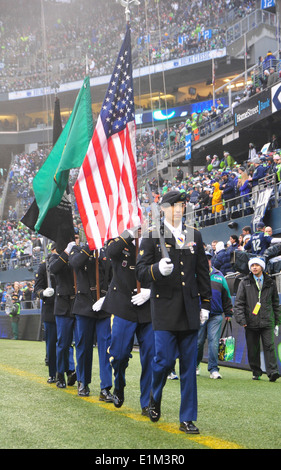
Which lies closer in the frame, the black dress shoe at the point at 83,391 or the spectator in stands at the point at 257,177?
the black dress shoe at the point at 83,391

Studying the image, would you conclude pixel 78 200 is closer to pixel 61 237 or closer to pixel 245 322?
pixel 61 237

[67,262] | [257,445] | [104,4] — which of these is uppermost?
[104,4]

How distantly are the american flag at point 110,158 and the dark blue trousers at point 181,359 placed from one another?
2.65 metres

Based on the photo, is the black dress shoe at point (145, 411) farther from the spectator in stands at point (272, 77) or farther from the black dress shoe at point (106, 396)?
the spectator in stands at point (272, 77)

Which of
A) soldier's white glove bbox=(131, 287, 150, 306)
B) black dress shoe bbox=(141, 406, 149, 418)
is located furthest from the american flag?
black dress shoe bbox=(141, 406, 149, 418)

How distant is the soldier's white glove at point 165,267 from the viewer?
18.8 ft

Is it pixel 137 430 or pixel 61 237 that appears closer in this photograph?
pixel 137 430

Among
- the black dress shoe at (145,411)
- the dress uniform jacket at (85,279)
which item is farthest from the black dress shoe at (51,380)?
the black dress shoe at (145,411)

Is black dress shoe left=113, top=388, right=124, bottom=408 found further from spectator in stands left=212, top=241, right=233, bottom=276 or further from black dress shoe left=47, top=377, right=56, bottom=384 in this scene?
spectator in stands left=212, top=241, right=233, bottom=276

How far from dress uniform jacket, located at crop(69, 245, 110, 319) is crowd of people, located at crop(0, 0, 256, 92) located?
36463 millimetres

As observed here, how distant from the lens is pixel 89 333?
332 inches

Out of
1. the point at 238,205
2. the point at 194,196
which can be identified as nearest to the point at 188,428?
the point at 238,205

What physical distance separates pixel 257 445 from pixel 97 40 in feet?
195
